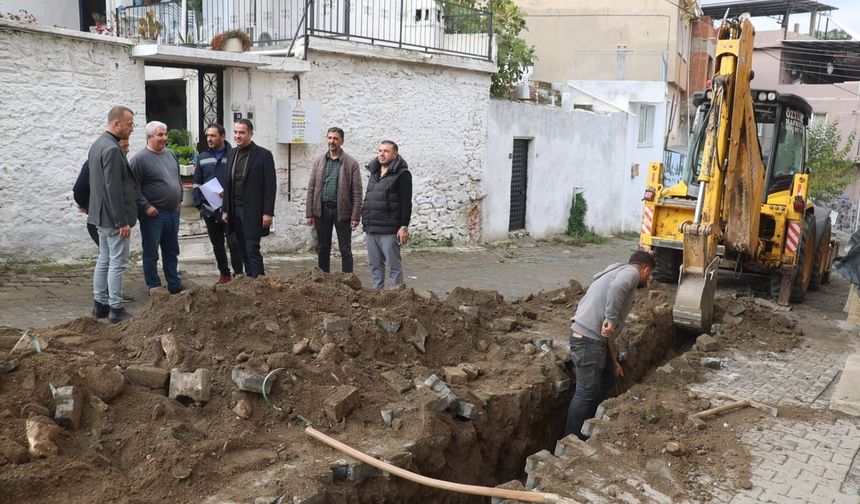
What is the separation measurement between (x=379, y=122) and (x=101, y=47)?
15.4ft

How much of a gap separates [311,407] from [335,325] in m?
1.08

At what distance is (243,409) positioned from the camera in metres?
4.84

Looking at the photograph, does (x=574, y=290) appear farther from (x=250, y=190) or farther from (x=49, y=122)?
(x=49, y=122)

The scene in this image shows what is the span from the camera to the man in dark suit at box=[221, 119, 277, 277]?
8.15 meters

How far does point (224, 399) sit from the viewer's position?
194 inches

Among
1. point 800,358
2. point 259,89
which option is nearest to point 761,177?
point 800,358

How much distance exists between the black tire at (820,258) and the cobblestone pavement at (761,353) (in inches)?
10.7

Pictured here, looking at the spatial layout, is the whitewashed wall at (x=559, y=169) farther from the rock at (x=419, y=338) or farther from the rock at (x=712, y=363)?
the rock at (x=419, y=338)

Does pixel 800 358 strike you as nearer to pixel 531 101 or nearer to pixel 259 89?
pixel 259 89

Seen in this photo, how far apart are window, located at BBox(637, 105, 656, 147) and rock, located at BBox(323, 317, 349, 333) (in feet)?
53.4

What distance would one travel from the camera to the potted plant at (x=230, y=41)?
1155cm

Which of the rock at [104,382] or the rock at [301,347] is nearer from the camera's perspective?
the rock at [104,382]

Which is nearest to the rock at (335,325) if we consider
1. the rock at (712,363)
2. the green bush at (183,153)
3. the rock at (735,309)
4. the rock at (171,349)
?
the rock at (171,349)

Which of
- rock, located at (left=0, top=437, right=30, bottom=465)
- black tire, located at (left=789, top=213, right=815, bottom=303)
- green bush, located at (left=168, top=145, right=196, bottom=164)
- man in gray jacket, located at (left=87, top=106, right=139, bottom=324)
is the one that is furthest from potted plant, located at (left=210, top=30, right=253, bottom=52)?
rock, located at (left=0, top=437, right=30, bottom=465)
